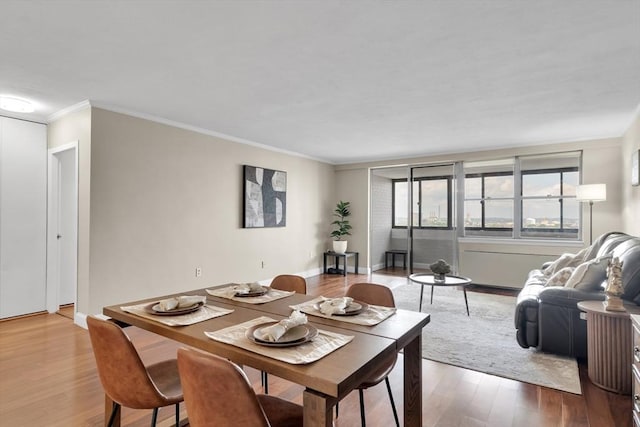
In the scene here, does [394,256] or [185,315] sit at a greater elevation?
[185,315]

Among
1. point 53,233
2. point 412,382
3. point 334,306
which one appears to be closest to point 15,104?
point 53,233

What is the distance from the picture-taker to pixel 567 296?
2.84 metres

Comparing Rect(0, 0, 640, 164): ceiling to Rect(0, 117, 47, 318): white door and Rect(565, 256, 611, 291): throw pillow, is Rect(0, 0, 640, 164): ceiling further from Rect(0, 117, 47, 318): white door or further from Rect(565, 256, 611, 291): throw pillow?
Rect(565, 256, 611, 291): throw pillow

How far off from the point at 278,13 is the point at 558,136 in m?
4.71

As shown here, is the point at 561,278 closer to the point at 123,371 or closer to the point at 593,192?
the point at 593,192

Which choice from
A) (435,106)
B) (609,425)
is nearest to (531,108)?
(435,106)

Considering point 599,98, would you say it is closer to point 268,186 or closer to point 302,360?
point 302,360

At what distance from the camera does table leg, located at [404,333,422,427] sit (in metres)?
1.64

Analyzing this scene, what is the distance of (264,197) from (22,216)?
3.02 m

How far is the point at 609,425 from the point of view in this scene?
197 cm

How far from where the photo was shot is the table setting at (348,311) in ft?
5.26

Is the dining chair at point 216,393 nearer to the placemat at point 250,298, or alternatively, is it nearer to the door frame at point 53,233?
the placemat at point 250,298

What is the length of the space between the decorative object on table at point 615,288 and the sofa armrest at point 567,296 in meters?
0.38

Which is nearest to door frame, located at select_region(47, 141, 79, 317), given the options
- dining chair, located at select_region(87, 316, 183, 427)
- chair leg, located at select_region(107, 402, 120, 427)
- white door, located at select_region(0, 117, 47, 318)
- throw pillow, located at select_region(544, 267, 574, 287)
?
white door, located at select_region(0, 117, 47, 318)
